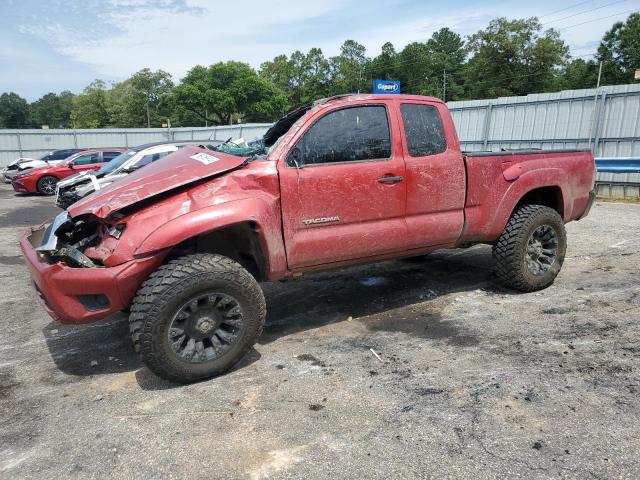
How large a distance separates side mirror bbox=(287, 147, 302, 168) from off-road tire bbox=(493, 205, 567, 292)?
2373mm

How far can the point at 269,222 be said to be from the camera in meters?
3.59

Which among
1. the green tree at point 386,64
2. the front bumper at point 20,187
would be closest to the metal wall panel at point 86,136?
the front bumper at point 20,187

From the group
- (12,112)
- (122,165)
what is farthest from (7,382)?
(12,112)

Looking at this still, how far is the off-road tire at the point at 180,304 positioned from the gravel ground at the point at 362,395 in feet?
0.53

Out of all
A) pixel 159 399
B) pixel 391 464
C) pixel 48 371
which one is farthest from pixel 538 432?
pixel 48 371

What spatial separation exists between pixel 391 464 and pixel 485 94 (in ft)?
210

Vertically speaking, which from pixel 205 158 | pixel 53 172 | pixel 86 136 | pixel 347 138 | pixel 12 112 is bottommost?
pixel 53 172

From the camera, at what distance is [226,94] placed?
83625 millimetres

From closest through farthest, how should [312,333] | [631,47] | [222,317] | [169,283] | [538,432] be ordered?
[538,432]
[169,283]
[222,317]
[312,333]
[631,47]

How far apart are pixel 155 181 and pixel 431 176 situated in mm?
2326

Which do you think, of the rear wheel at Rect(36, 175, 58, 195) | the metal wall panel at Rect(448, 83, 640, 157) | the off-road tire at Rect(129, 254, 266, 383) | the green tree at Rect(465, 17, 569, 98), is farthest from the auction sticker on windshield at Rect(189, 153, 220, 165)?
the green tree at Rect(465, 17, 569, 98)

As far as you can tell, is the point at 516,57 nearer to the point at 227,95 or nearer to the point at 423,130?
the point at 227,95

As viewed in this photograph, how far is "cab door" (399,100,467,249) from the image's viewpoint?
13.9 ft

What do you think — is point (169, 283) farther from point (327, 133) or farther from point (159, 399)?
point (327, 133)
